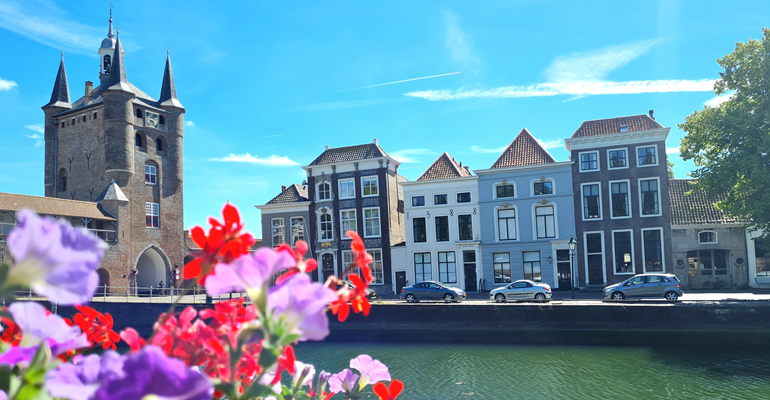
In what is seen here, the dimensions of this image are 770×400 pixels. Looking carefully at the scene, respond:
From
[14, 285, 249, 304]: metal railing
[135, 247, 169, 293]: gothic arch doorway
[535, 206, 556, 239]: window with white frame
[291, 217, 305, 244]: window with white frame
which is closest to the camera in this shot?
[14, 285, 249, 304]: metal railing

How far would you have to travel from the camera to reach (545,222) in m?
29.5

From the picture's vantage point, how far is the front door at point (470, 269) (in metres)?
30.6

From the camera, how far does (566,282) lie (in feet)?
93.8

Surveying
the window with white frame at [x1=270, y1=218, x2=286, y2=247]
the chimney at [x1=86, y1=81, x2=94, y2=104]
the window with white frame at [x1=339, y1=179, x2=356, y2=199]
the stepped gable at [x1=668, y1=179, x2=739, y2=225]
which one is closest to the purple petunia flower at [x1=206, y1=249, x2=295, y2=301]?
the stepped gable at [x1=668, y1=179, x2=739, y2=225]

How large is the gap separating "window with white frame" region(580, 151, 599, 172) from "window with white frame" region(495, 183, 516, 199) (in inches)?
162

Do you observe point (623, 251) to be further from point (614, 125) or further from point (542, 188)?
point (614, 125)

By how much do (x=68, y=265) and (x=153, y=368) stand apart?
24 cm

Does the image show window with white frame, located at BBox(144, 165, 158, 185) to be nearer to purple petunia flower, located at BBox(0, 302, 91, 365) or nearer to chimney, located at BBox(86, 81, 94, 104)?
chimney, located at BBox(86, 81, 94, 104)

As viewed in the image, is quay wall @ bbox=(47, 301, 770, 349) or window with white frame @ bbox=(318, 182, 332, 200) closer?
quay wall @ bbox=(47, 301, 770, 349)

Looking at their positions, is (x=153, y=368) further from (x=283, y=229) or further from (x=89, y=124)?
(x=89, y=124)

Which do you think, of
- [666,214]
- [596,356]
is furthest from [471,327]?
[666,214]

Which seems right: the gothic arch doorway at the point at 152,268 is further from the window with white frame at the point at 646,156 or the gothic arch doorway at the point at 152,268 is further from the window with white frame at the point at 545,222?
the window with white frame at the point at 646,156

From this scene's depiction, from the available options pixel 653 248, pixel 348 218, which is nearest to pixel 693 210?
pixel 653 248

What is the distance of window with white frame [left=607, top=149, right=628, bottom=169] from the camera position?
93.1 feet
